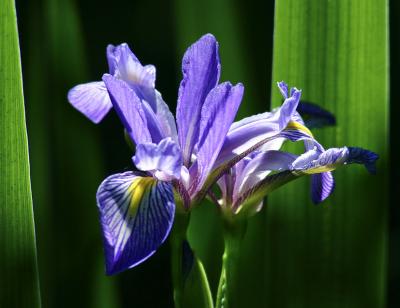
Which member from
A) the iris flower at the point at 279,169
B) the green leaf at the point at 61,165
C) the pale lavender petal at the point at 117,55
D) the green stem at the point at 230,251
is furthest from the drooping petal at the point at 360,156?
the green leaf at the point at 61,165

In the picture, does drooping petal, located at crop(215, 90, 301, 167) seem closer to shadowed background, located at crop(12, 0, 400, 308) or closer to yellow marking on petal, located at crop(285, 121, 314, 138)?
yellow marking on petal, located at crop(285, 121, 314, 138)

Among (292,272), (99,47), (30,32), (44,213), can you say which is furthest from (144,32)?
(292,272)

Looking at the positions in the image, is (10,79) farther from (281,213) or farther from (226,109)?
(281,213)

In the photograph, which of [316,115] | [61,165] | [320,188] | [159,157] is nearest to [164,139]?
[159,157]

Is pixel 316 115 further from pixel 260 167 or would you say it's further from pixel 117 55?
pixel 117 55

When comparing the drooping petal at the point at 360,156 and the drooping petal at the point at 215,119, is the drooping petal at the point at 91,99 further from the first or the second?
the drooping petal at the point at 360,156

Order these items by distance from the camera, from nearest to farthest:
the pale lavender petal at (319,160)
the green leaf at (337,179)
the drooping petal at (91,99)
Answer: the pale lavender petal at (319,160), the drooping petal at (91,99), the green leaf at (337,179)
